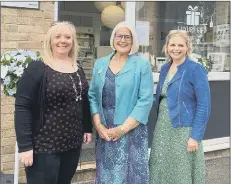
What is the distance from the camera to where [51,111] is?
8.82ft

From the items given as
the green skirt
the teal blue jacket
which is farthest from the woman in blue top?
the green skirt

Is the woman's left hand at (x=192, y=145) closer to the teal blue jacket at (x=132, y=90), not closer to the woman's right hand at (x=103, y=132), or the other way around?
the teal blue jacket at (x=132, y=90)

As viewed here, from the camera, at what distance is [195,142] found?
3141mm

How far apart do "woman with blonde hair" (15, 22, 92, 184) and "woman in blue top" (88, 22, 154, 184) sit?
236 mm

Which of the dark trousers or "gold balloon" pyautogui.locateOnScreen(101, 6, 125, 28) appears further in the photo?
"gold balloon" pyautogui.locateOnScreen(101, 6, 125, 28)

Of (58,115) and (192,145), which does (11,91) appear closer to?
(58,115)

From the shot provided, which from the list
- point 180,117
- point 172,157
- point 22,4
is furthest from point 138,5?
point 172,157

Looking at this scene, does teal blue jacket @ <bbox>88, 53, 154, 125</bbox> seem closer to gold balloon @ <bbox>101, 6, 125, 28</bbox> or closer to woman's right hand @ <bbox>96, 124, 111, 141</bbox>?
woman's right hand @ <bbox>96, 124, 111, 141</bbox>

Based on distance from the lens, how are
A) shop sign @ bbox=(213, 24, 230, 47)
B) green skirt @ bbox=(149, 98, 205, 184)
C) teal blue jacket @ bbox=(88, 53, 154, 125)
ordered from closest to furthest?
teal blue jacket @ bbox=(88, 53, 154, 125)
green skirt @ bbox=(149, 98, 205, 184)
shop sign @ bbox=(213, 24, 230, 47)

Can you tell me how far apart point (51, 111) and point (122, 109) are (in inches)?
23.3

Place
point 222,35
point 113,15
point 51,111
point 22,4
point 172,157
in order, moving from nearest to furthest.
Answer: point 51,111 → point 172,157 → point 22,4 → point 113,15 → point 222,35

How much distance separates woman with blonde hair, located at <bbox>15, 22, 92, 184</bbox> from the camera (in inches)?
104

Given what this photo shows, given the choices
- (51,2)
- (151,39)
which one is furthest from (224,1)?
(51,2)

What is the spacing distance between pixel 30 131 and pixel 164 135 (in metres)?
1.17
